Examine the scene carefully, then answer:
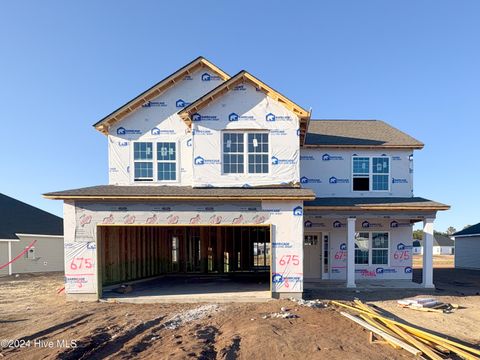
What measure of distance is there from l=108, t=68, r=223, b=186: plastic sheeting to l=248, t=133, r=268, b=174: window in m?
2.94

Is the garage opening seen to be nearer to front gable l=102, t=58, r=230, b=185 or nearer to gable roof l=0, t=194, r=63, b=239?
front gable l=102, t=58, r=230, b=185

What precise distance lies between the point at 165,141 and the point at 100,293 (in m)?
6.97

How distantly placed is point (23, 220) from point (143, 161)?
62.8 feet

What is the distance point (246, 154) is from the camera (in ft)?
43.1

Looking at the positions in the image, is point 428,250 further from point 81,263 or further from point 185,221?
point 81,263

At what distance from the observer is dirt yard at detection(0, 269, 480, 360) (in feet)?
21.9

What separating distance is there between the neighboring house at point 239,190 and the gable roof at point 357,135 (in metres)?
0.07

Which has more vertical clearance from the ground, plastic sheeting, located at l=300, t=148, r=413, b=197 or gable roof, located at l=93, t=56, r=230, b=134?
gable roof, located at l=93, t=56, r=230, b=134

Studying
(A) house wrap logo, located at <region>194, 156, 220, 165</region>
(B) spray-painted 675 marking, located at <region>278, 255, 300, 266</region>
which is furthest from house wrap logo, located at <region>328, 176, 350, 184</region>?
(A) house wrap logo, located at <region>194, 156, 220, 165</region>

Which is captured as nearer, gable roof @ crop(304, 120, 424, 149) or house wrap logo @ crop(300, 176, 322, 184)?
gable roof @ crop(304, 120, 424, 149)

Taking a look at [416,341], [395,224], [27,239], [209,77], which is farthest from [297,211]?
[27,239]

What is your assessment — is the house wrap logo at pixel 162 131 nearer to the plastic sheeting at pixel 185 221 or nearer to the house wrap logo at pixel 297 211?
the plastic sheeting at pixel 185 221

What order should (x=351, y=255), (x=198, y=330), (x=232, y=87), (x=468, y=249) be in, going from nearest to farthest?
(x=198, y=330)
(x=232, y=87)
(x=351, y=255)
(x=468, y=249)

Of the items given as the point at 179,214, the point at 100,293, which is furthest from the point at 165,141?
the point at 100,293
